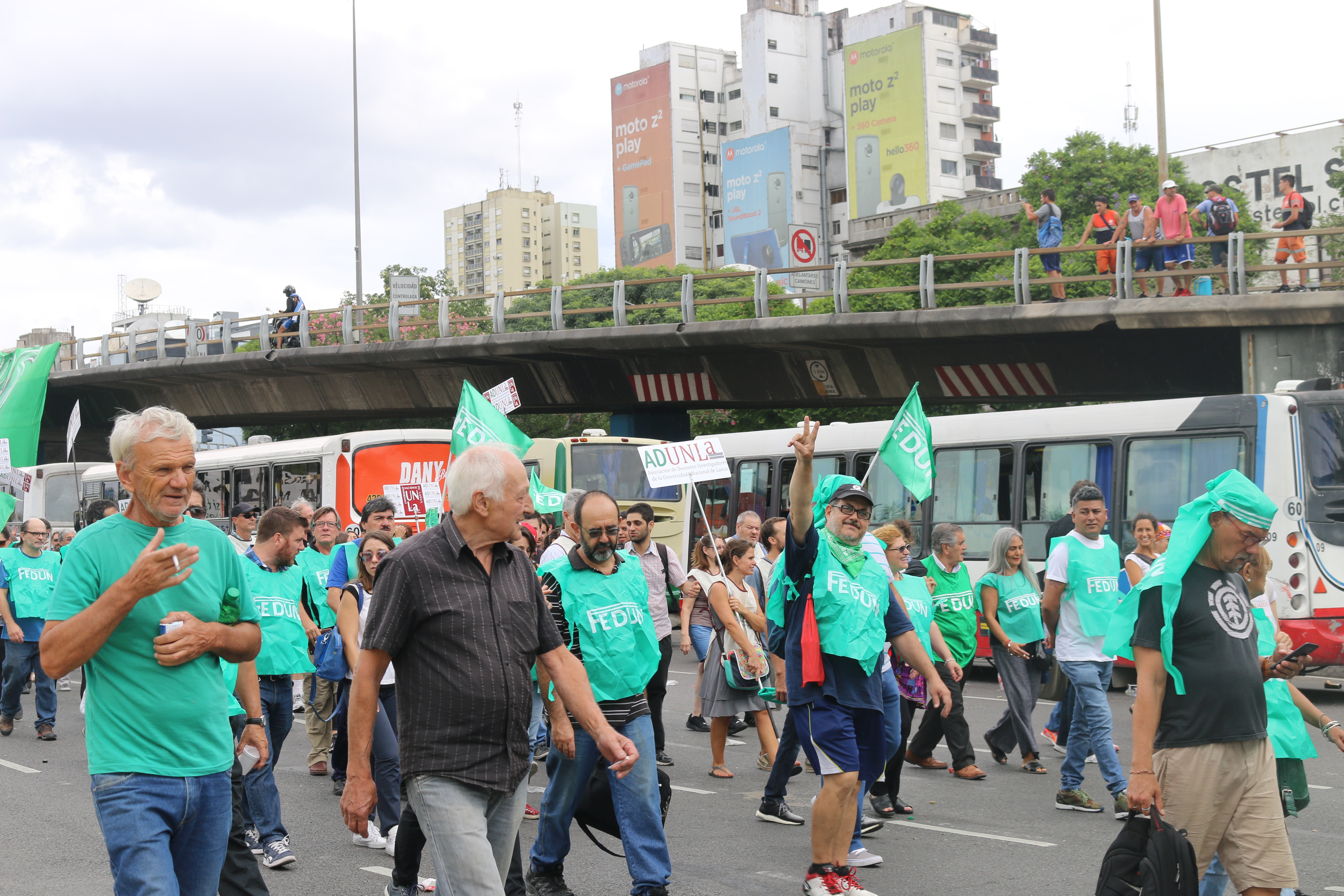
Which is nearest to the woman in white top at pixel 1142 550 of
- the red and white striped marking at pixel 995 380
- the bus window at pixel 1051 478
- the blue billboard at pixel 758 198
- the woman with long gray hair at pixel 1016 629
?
the woman with long gray hair at pixel 1016 629

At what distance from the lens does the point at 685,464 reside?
12.7 metres

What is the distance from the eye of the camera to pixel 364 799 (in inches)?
151

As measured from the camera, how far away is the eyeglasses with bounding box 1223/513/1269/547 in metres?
4.23

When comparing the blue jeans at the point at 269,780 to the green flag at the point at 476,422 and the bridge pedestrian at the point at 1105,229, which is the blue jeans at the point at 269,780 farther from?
the bridge pedestrian at the point at 1105,229

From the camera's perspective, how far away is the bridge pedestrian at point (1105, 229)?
2009 centimetres

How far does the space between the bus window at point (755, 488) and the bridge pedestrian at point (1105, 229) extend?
18.8 feet

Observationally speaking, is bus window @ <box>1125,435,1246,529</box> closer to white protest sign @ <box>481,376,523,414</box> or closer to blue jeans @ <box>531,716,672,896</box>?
white protest sign @ <box>481,376,523,414</box>

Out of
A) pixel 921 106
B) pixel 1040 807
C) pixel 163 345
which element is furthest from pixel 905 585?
pixel 921 106

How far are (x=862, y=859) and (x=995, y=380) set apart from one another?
55.0ft

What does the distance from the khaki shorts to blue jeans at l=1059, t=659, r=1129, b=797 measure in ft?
10.1

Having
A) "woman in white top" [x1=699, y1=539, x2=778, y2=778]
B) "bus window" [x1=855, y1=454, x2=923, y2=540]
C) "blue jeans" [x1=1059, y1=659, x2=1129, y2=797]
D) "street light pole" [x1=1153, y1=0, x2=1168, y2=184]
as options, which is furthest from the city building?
"blue jeans" [x1=1059, y1=659, x2=1129, y2=797]

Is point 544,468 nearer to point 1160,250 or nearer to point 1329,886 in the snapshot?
point 1160,250

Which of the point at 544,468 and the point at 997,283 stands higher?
the point at 997,283

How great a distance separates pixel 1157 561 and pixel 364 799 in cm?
262
